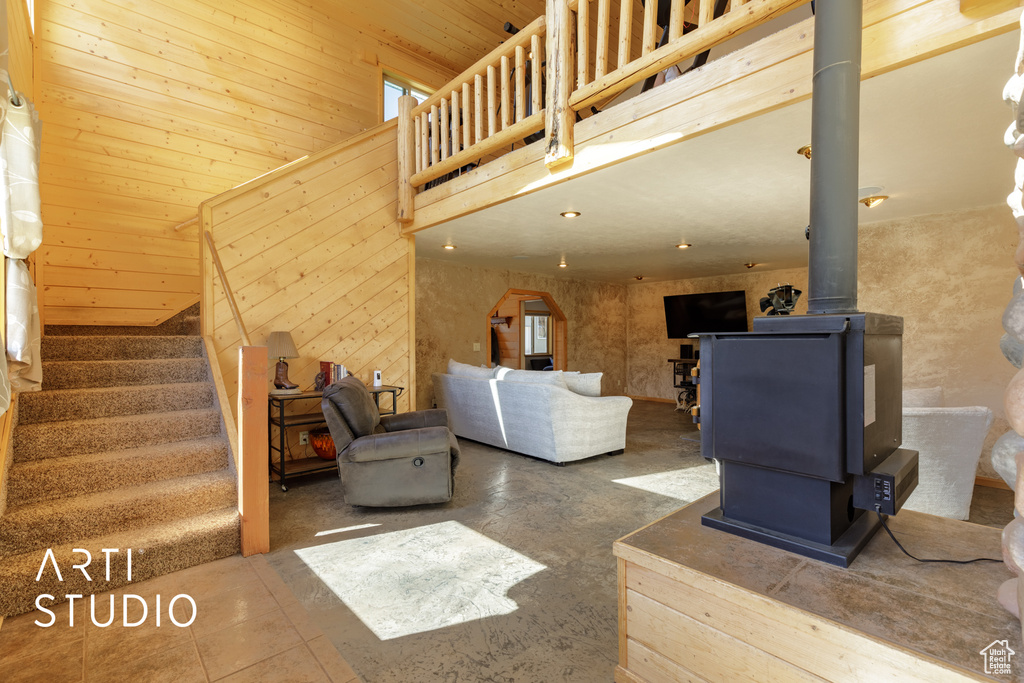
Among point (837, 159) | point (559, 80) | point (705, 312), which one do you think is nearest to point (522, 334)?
point (705, 312)

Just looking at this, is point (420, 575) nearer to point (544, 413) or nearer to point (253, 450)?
point (253, 450)

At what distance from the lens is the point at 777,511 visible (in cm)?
150

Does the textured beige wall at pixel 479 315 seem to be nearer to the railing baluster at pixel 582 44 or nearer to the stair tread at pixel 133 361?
the stair tread at pixel 133 361

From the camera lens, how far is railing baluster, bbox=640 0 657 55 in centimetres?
253

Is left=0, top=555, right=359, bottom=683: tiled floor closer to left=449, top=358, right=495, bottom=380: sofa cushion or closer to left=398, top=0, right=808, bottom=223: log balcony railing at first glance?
left=398, top=0, right=808, bottom=223: log balcony railing

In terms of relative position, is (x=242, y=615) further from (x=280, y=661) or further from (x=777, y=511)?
(x=777, y=511)

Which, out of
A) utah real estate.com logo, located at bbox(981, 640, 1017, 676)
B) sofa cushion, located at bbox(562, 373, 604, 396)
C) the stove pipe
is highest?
the stove pipe

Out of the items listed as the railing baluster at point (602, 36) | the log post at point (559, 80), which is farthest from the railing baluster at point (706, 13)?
the log post at point (559, 80)

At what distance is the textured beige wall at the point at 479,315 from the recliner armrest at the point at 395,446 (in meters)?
3.41

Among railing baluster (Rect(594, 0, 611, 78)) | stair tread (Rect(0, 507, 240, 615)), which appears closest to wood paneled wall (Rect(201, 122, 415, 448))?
stair tread (Rect(0, 507, 240, 615))

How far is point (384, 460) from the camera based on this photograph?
3234mm

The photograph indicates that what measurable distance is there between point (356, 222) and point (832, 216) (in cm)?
403

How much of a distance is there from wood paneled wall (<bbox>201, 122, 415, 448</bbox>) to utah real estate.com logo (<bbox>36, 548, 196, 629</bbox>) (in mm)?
1673

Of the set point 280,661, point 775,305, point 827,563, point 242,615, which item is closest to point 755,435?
point 827,563
